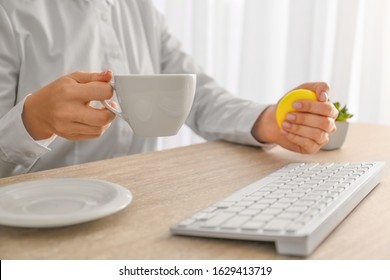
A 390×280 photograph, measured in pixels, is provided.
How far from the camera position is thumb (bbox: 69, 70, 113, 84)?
0.64 meters

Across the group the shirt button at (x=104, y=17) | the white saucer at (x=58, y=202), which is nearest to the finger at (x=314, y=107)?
the white saucer at (x=58, y=202)

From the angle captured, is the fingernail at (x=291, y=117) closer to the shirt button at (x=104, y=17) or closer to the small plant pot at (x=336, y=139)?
the small plant pot at (x=336, y=139)

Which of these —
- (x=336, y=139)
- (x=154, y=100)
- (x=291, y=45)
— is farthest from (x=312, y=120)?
(x=291, y=45)

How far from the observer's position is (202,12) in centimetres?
228

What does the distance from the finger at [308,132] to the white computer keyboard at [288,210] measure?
19 cm

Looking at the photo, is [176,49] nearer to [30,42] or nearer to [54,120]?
[30,42]

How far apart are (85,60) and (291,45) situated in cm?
116

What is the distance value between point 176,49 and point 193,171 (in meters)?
0.67

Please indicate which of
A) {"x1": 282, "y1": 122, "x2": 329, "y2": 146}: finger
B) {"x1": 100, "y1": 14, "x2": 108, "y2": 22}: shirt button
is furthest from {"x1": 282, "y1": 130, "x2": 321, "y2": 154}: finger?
{"x1": 100, "y1": 14, "x2": 108, "y2": 22}: shirt button

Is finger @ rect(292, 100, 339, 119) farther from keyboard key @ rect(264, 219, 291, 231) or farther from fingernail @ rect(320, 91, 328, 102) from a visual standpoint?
keyboard key @ rect(264, 219, 291, 231)

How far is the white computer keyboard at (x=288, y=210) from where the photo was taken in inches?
17.9

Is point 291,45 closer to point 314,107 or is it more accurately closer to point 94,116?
point 314,107

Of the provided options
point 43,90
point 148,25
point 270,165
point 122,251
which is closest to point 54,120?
point 43,90

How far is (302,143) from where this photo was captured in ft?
2.97
